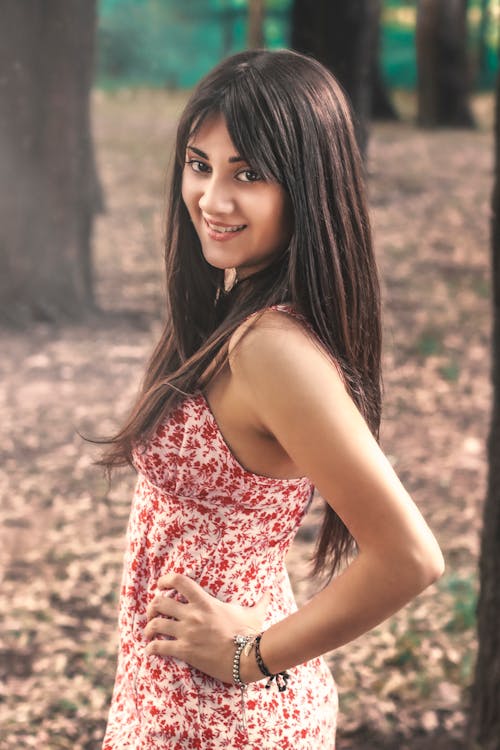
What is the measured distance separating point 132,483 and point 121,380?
4.46 feet

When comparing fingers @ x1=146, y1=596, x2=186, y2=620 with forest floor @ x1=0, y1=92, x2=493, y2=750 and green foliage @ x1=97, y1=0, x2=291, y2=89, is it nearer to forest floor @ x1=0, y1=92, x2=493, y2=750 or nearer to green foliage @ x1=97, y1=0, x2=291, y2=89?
forest floor @ x1=0, y1=92, x2=493, y2=750

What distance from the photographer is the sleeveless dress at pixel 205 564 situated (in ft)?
4.78

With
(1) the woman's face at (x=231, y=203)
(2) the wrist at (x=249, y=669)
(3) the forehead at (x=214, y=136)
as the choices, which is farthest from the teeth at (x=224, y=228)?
(2) the wrist at (x=249, y=669)

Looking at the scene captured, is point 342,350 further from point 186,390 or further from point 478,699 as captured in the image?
point 478,699

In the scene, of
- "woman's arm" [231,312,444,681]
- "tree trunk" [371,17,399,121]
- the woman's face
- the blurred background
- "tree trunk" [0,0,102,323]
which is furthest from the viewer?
"tree trunk" [371,17,399,121]

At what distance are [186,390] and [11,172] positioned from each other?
19.7ft

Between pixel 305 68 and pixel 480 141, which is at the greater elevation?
pixel 305 68

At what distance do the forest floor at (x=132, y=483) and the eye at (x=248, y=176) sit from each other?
8.27 ft

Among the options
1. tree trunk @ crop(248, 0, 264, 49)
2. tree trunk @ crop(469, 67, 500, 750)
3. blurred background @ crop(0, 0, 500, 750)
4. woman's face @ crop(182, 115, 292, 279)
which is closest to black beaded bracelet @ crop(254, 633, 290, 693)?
woman's face @ crop(182, 115, 292, 279)

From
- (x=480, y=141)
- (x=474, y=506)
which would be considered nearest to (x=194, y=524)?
(x=474, y=506)

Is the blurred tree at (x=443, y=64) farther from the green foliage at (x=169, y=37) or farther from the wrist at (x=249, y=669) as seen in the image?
the wrist at (x=249, y=669)

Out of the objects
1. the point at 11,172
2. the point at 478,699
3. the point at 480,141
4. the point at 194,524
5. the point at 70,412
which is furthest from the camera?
the point at 480,141

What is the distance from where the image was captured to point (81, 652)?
3803 mm

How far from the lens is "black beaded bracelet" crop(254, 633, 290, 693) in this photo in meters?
1.47
